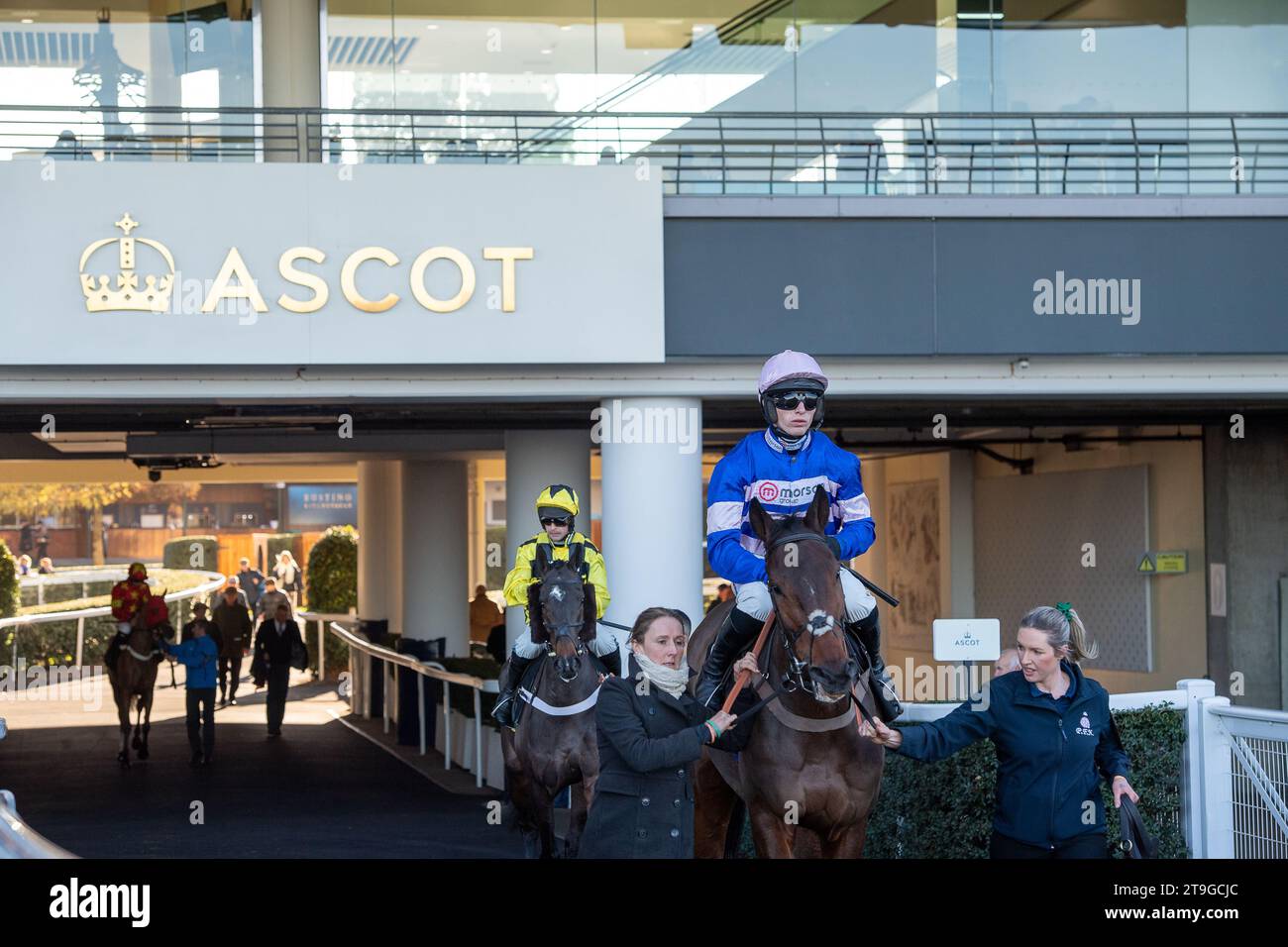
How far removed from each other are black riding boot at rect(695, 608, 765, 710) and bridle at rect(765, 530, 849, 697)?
1.12ft

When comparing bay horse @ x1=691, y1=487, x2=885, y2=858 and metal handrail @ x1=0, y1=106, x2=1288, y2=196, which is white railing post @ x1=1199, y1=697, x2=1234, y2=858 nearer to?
bay horse @ x1=691, y1=487, x2=885, y2=858

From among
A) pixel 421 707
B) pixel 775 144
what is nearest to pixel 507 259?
pixel 775 144

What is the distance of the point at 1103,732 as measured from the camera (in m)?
5.97

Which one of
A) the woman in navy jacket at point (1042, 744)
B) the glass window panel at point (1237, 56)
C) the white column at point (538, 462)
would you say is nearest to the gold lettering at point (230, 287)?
the white column at point (538, 462)

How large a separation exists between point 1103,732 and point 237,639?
17.4 meters

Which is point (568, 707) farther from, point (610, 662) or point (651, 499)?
point (651, 499)

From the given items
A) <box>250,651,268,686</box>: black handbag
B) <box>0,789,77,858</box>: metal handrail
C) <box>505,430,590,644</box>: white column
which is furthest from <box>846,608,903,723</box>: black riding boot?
<box>250,651,268,686</box>: black handbag

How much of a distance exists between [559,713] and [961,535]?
40.4 feet

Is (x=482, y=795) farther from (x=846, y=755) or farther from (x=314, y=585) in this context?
(x=314, y=585)

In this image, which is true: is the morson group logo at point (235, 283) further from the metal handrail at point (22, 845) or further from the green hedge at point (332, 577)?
the green hedge at point (332, 577)

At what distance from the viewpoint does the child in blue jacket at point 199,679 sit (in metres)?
16.4

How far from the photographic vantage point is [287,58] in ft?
45.9

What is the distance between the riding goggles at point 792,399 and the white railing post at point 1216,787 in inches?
124
